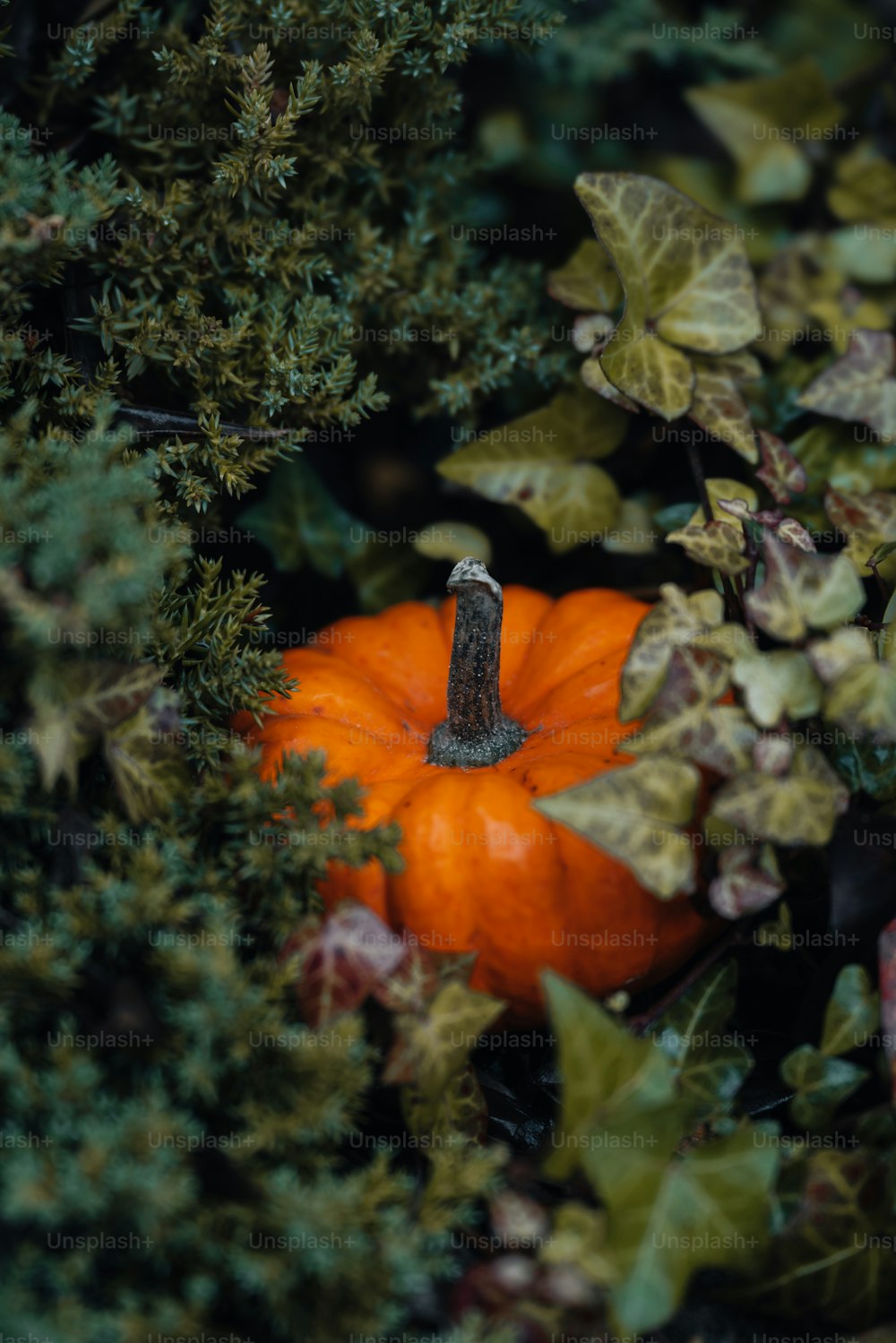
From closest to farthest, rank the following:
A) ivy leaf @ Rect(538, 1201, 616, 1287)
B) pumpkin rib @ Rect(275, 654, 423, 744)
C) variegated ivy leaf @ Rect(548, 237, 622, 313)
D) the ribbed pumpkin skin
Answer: ivy leaf @ Rect(538, 1201, 616, 1287), the ribbed pumpkin skin, pumpkin rib @ Rect(275, 654, 423, 744), variegated ivy leaf @ Rect(548, 237, 622, 313)

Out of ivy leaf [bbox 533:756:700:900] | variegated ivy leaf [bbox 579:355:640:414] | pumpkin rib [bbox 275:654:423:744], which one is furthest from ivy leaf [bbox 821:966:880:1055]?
variegated ivy leaf [bbox 579:355:640:414]

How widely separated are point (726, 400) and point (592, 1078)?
1.08m

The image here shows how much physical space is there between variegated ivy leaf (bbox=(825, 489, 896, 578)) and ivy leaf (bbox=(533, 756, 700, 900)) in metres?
0.57

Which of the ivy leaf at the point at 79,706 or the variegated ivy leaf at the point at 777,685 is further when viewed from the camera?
the variegated ivy leaf at the point at 777,685

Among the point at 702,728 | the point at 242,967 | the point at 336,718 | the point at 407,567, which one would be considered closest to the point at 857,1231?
the point at 702,728

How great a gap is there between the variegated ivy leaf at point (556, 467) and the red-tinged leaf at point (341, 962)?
861 mm

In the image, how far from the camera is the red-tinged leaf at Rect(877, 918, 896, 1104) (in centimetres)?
109

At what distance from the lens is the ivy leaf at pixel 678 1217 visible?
0.97 meters

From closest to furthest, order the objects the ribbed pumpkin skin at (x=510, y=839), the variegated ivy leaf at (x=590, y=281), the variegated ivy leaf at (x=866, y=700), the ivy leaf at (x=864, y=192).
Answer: the variegated ivy leaf at (x=866, y=700)
the ribbed pumpkin skin at (x=510, y=839)
the variegated ivy leaf at (x=590, y=281)
the ivy leaf at (x=864, y=192)

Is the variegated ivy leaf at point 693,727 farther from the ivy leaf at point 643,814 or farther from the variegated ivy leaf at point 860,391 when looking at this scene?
the variegated ivy leaf at point 860,391

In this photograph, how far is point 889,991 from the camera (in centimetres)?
112

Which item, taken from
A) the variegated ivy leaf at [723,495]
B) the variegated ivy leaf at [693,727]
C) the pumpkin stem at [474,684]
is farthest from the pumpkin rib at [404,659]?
the variegated ivy leaf at [693,727]

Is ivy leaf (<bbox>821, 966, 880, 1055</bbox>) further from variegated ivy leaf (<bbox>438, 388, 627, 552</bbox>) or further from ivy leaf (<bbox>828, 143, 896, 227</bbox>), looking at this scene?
ivy leaf (<bbox>828, 143, 896, 227</bbox>)

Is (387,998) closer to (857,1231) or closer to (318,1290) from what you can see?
(318,1290)
